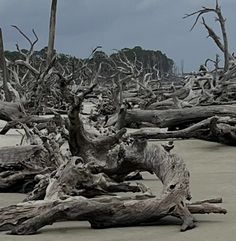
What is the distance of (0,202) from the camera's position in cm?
566

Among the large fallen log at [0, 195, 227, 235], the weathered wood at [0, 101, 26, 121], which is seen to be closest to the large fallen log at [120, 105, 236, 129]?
the weathered wood at [0, 101, 26, 121]

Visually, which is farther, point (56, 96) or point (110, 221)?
point (56, 96)

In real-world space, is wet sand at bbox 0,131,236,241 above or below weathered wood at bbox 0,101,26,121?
below

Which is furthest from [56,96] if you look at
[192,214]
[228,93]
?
[192,214]

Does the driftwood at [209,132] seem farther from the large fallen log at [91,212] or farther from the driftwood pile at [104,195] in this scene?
the large fallen log at [91,212]

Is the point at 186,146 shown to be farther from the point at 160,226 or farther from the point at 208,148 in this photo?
the point at 160,226

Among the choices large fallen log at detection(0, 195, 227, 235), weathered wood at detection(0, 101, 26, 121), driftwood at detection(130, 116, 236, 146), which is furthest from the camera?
weathered wood at detection(0, 101, 26, 121)

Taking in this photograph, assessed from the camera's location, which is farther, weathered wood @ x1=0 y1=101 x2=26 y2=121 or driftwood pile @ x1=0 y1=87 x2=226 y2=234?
weathered wood @ x1=0 y1=101 x2=26 y2=121

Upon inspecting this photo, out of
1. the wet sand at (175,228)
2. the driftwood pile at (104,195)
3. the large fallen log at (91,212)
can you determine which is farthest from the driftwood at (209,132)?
the large fallen log at (91,212)

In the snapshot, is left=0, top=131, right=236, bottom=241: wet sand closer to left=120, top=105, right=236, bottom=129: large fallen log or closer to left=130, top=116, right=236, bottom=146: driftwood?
left=130, top=116, right=236, bottom=146: driftwood

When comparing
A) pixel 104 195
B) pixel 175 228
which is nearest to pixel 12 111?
pixel 104 195

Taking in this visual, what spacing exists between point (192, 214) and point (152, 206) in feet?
1.42

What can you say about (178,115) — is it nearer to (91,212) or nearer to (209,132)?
(209,132)

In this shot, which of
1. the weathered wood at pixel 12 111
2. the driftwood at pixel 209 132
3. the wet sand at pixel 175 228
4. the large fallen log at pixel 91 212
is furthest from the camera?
the weathered wood at pixel 12 111
